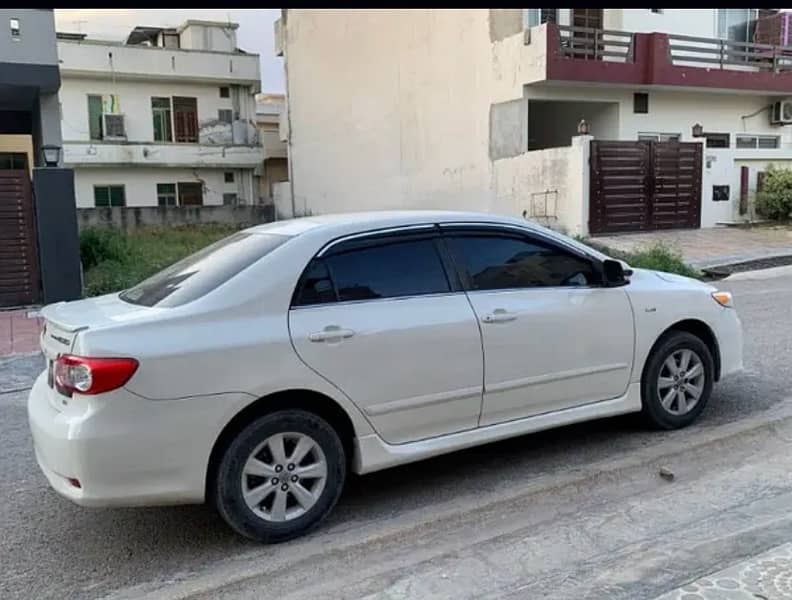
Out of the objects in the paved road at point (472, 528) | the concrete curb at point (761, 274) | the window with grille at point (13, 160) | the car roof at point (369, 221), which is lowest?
the paved road at point (472, 528)

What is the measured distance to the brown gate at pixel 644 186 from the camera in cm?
1759

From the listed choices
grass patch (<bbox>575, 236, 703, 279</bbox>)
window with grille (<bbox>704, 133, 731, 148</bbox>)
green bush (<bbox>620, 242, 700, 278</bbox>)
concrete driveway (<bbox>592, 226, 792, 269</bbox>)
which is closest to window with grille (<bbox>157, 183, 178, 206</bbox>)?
concrete driveway (<bbox>592, 226, 792, 269</bbox>)

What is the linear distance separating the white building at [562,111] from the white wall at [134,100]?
7673 millimetres

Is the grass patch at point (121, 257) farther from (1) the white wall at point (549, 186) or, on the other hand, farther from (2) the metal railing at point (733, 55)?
(2) the metal railing at point (733, 55)

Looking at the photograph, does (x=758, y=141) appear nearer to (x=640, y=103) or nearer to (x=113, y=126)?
(x=640, y=103)

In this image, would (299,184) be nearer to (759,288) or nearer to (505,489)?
(759,288)

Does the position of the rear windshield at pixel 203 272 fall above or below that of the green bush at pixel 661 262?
above

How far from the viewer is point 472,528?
3785mm

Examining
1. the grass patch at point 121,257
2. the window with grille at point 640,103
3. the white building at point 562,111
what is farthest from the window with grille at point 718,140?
the grass patch at point 121,257

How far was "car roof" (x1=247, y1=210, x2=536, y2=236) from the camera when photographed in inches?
162

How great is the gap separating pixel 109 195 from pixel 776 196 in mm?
23893

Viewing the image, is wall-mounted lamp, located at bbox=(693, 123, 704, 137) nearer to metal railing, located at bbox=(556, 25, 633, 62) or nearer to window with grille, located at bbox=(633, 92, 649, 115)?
window with grille, located at bbox=(633, 92, 649, 115)

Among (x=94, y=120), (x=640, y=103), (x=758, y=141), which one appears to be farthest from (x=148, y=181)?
(x=758, y=141)

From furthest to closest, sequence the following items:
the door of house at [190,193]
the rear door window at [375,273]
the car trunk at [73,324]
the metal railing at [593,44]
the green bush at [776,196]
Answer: the door of house at [190,193]
the green bush at [776,196]
the metal railing at [593,44]
the rear door window at [375,273]
the car trunk at [73,324]
